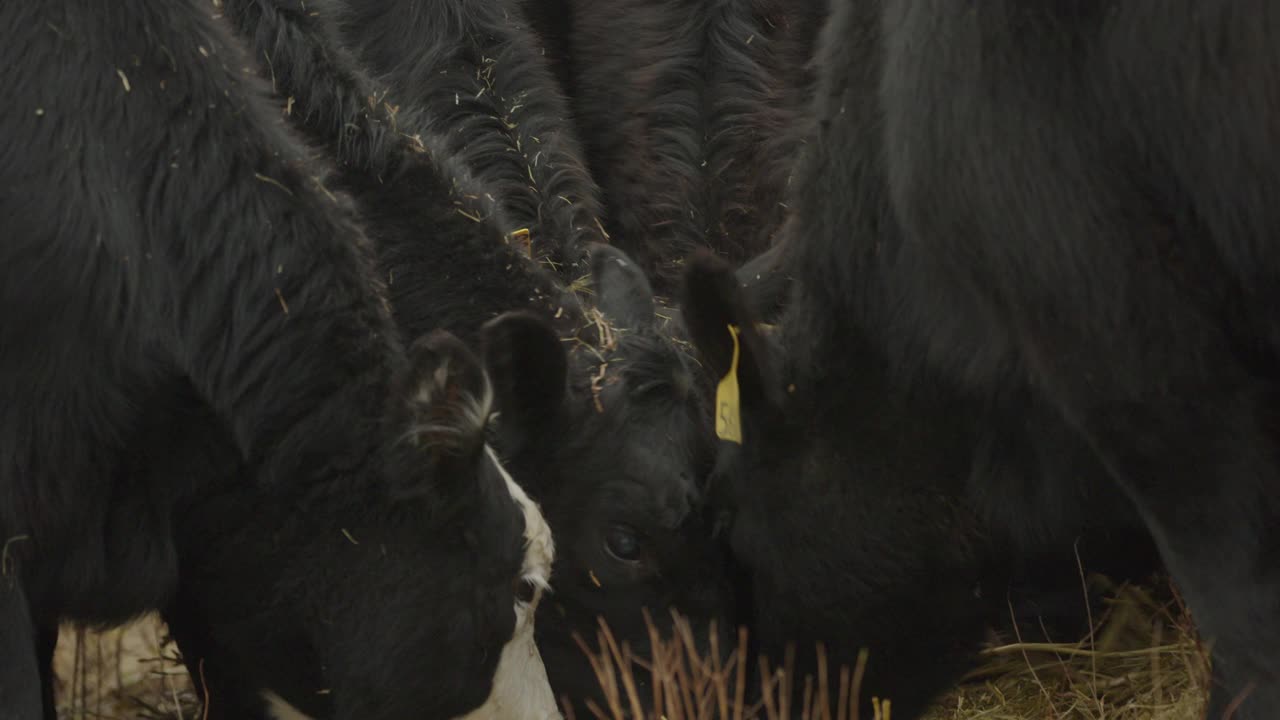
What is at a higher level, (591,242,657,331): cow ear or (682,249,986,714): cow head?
(591,242,657,331): cow ear

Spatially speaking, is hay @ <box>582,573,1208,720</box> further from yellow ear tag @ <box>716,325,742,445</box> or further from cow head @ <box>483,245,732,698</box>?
yellow ear tag @ <box>716,325,742,445</box>

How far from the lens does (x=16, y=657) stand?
3527 millimetres

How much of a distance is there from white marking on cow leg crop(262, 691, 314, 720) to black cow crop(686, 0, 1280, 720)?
1.43m

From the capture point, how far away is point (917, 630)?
462 cm

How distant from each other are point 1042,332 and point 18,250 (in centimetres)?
219

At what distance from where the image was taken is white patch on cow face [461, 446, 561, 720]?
3949 millimetres

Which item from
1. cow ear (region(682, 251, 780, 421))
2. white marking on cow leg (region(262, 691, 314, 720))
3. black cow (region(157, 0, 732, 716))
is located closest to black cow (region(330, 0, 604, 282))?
black cow (region(157, 0, 732, 716))

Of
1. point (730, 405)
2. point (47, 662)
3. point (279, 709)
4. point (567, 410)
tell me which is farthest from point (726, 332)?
point (47, 662)

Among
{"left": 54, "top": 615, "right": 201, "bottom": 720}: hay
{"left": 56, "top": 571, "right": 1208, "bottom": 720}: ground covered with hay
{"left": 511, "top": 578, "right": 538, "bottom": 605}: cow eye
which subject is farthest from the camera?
{"left": 54, "top": 615, "right": 201, "bottom": 720}: hay

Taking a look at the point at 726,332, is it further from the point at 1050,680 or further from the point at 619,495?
the point at 1050,680

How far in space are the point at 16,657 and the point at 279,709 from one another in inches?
29.3

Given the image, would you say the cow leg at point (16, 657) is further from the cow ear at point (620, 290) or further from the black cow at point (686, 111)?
the black cow at point (686, 111)

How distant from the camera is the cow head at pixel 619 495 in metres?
4.60

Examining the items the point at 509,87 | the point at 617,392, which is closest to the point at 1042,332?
the point at 617,392
